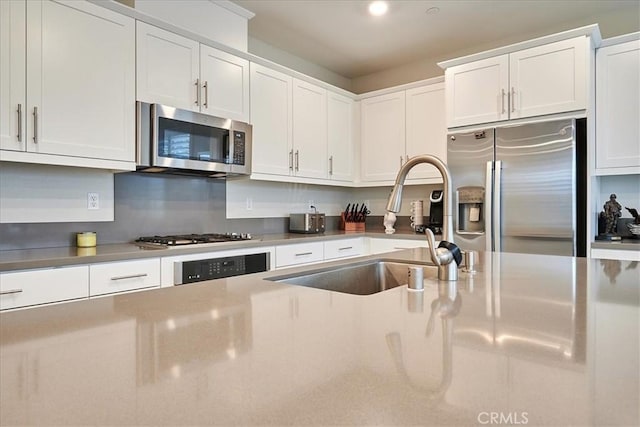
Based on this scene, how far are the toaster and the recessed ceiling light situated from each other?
169cm

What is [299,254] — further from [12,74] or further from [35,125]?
[12,74]

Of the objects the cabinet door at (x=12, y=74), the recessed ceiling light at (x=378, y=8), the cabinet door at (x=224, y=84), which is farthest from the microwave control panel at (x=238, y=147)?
the recessed ceiling light at (x=378, y=8)

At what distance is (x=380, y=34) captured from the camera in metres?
3.55

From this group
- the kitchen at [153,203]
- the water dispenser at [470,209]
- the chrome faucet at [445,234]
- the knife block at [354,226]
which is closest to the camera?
the chrome faucet at [445,234]

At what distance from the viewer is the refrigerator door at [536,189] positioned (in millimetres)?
2857

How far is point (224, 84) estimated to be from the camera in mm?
2891

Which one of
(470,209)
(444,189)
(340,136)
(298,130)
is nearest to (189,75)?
(298,130)

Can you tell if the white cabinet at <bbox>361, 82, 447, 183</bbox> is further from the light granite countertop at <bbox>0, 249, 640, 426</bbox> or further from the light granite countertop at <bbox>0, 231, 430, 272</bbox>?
the light granite countertop at <bbox>0, 249, 640, 426</bbox>

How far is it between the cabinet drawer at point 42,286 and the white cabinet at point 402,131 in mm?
2851

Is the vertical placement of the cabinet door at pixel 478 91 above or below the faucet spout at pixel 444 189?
above

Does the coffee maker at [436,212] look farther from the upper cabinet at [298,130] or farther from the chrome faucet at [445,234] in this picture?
the chrome faucet at [445,234]

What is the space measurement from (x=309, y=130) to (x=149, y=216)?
1576mm

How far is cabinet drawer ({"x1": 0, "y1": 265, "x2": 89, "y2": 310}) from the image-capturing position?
67.9 inches

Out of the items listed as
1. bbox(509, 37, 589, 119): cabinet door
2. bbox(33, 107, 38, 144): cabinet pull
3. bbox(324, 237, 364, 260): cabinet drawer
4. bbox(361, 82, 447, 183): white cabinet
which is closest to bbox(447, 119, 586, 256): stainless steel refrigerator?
bbox(509, 37, 589, 119): cabinet door
